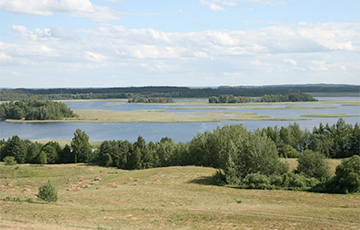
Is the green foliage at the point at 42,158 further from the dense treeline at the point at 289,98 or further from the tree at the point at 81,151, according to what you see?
the dense treeline at the point at 289,98

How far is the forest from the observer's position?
2766 centimetres

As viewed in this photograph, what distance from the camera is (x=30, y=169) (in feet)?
132

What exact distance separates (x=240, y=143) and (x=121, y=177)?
34.4ft

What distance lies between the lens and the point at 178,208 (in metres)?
20.4

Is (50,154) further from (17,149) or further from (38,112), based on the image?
(38,112)

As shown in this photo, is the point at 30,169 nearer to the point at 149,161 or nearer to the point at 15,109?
the point at 149,161

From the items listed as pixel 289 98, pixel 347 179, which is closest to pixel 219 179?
pixel 347 179

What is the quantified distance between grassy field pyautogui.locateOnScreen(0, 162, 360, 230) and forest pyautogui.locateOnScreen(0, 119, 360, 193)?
180 cm

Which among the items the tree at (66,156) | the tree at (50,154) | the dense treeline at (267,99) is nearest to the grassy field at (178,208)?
the tree at (50,154)

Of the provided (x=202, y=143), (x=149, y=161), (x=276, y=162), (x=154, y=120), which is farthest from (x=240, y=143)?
(x=154, y=120)

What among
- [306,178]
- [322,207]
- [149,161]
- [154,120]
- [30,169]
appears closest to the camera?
[322,207]

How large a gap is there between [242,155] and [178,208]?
39.8 feet

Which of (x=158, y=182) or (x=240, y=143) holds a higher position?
(x=240, y=143)

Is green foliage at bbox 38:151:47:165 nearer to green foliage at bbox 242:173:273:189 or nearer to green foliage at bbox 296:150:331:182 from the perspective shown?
green foliage at bbox 242:173:273:189
